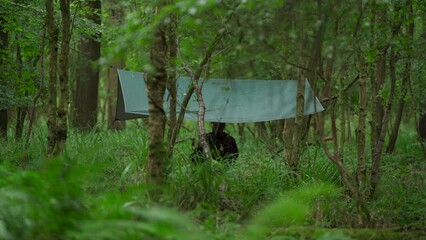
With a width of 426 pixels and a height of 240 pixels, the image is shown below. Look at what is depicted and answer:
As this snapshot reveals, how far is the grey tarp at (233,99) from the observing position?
627 centimetres

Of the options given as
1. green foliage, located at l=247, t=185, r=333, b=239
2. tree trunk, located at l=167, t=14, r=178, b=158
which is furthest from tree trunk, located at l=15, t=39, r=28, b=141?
green foliage, located at l=247, t=185, r=333, b=239

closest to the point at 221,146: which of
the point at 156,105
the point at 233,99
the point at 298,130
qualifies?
the point at 298,130

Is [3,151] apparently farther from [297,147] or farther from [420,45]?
[420,45]

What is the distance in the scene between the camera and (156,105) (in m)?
3.30

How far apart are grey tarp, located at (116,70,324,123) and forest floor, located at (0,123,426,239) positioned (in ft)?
1.40

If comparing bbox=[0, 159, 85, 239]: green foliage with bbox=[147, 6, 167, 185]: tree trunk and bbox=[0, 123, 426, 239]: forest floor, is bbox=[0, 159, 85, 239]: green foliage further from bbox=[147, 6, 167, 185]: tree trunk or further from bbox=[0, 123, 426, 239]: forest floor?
bbox=[147, 6, 167, 185]: tree trunk

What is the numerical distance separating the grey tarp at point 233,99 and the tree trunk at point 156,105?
9.00 feet

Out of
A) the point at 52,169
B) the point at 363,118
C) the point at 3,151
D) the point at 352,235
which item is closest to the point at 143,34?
the point at 52,169

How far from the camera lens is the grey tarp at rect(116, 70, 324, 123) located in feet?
20.6

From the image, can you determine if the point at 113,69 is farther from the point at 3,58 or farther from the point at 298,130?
the point at 298,130

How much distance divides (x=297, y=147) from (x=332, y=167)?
1.29 ft

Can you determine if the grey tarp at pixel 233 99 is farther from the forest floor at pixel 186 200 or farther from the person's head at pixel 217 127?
the forest floor at pixel 186 200

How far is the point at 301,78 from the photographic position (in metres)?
5.14

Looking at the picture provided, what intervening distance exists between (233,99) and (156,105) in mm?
3442
